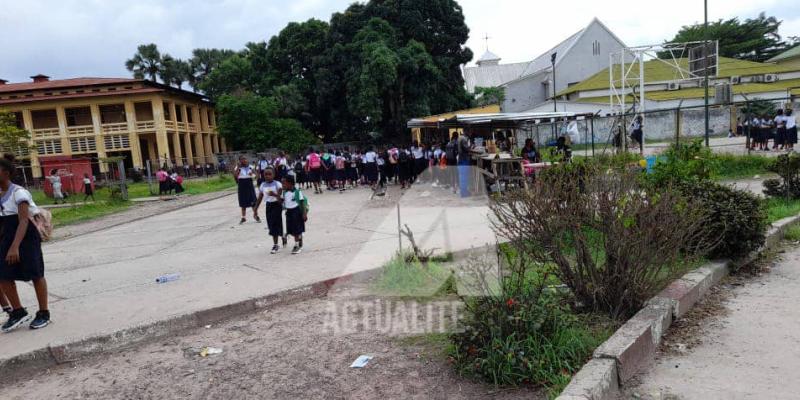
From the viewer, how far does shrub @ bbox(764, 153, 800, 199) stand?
8.41 m

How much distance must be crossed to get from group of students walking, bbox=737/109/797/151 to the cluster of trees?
19422 mm

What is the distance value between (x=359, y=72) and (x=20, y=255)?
3042 centimetres

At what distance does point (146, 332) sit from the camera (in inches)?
184

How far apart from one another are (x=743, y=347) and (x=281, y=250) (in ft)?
19.8

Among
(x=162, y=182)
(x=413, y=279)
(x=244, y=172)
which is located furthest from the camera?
(x=162, y=182)

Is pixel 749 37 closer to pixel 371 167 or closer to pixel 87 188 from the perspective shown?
pixel 371 167

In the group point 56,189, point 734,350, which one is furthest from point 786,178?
point 56,189

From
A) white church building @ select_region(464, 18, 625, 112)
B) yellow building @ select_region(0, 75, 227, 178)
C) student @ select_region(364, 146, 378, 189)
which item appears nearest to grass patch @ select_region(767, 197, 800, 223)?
student @ select_region(364, 146, 378, 189)

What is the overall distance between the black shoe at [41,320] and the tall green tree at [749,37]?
5483cm

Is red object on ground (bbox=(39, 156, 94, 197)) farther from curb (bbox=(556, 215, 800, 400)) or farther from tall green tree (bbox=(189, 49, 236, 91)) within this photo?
tall green tree (bbox=(189, 49, 236, 91))

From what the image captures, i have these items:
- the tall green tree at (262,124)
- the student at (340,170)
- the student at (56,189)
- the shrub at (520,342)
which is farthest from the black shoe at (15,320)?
the tall green tree at (262,124)

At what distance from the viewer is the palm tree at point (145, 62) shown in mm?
52344

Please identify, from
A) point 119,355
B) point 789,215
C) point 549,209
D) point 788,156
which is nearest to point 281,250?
point 119,355

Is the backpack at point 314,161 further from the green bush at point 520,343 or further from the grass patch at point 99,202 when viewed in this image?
the green bush at point 520,343
